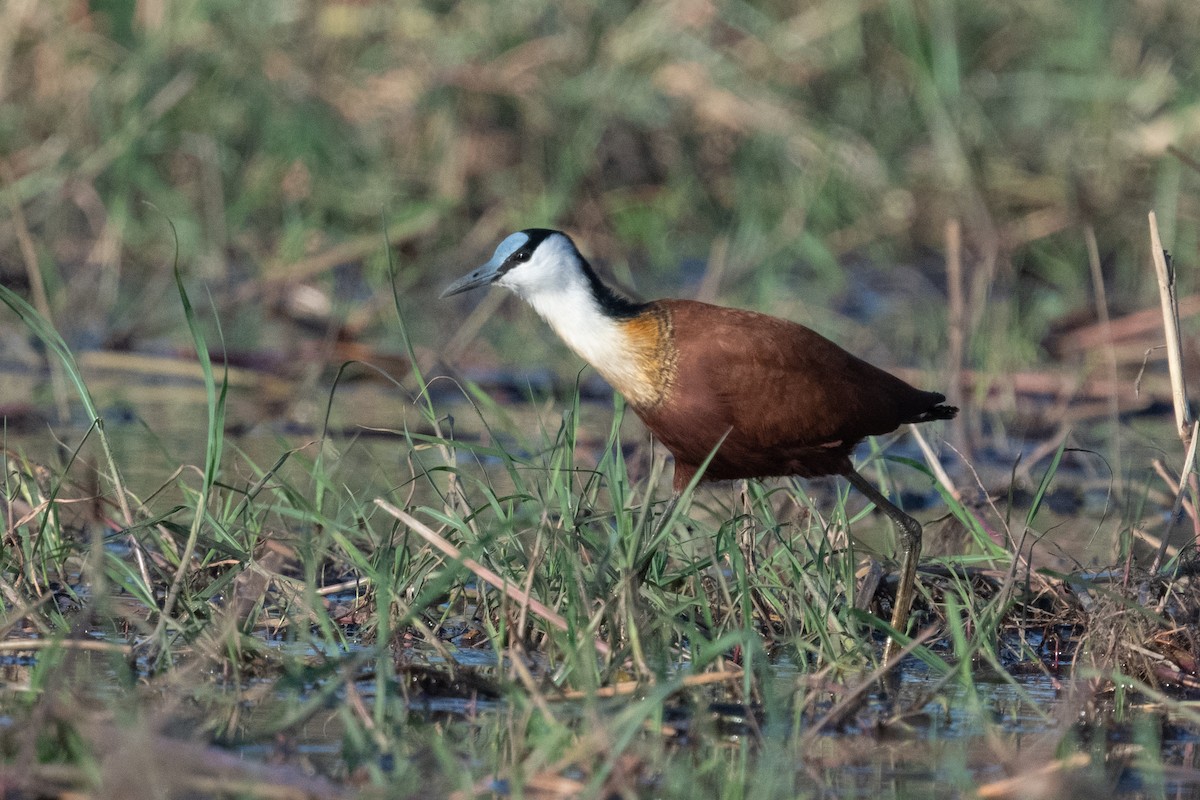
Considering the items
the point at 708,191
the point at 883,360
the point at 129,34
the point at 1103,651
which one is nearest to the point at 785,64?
the point at 708,191

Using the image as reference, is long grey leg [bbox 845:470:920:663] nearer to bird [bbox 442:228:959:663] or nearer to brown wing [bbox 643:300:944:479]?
bird [bbox 442:228:959:663]

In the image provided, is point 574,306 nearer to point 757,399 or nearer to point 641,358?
point 641,358

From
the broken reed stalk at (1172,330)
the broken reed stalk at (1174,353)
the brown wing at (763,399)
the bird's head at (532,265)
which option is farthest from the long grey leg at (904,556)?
the bird's head at (532,265)

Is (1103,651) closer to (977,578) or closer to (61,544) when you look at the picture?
(977,578)

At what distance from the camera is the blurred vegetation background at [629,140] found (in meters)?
7.63

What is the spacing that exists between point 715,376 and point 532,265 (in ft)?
1.54

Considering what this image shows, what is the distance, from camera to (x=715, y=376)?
11.9ft

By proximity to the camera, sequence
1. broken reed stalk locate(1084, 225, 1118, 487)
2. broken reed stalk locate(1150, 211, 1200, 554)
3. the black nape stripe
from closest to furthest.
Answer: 1. broken reed stalk locate(1150, 211, 1200, 554)
2. the black nape stripe
3. broken reed stalk locate(1084, 225, 1118, 487)

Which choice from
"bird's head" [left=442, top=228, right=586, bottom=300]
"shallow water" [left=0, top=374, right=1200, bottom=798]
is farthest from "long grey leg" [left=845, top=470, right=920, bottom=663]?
"bird's head" [left=442, top=228, right=586, bottom=300]

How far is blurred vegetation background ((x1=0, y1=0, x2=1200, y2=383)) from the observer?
7629 mm

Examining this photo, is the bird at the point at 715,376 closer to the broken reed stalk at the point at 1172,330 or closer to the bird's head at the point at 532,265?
the bird's head at the point at 532,265

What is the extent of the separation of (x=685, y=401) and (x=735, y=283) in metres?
3.88

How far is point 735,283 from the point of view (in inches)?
294

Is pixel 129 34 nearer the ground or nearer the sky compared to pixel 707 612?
nearer the sky
